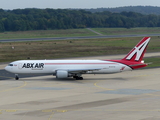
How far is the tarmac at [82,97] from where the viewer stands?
32562 millimetres

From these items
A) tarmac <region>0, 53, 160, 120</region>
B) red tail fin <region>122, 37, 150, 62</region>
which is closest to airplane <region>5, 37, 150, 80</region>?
red tail fin <region>122, 37, 150, 62</region>

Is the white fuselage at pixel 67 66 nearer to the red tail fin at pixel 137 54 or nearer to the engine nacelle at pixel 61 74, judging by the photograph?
the engine nacelle at pixel 61 74

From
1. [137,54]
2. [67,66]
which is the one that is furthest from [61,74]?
[137,54]

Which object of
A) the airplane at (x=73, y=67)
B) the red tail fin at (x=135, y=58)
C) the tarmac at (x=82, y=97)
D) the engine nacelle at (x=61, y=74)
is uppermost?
the red tail fin at (x=135, y=58)

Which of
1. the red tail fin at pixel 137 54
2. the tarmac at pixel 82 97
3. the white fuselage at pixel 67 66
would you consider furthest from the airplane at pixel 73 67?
the tarmac at pixel 82 97

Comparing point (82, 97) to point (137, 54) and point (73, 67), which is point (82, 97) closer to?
point (73, 67)

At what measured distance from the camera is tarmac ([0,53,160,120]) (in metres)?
32.6

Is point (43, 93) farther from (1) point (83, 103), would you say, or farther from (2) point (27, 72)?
(2) point (27, 72)

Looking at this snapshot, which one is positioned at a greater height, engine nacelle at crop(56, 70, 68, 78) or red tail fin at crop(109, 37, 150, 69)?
red tail fin at crop(109, 37, 150, 69)

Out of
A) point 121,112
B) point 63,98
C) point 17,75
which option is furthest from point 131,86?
point 17,75

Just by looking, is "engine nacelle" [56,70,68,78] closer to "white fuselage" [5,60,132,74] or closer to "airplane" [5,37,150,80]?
"airplane" [5,37,150,80]

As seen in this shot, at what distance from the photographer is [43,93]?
1747 inches

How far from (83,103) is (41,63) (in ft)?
67.1

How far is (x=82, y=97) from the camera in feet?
136
